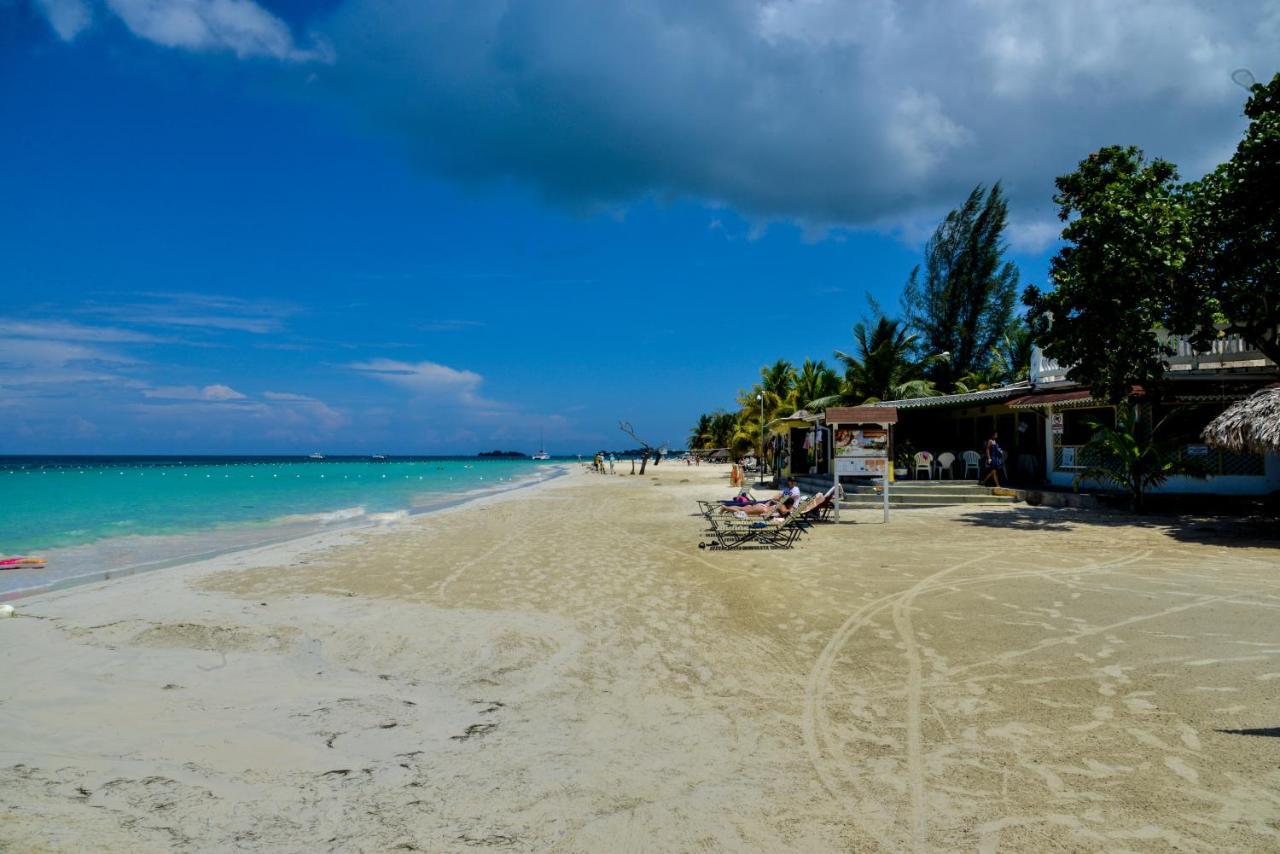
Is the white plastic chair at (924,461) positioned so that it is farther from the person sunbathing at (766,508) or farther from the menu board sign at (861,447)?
the person sunbathing at (766,508)

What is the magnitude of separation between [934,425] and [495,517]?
16.1 metres

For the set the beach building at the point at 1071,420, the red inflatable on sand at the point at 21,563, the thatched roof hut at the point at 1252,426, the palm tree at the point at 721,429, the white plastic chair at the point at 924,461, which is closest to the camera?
the thatched roof hut at the point at 1252,426

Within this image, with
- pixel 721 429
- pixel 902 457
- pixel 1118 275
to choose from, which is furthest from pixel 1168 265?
pixel 721 429

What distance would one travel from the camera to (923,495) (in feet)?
57.4

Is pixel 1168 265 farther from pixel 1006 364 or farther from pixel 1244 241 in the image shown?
pixel 1006 364

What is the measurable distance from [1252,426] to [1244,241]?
4.02 metres

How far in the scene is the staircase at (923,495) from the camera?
17.3 meters

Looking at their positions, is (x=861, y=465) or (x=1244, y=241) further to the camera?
(x=861, y=465)

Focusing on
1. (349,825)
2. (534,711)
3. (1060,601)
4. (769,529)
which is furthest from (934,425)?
(349,825)

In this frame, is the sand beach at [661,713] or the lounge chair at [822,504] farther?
the lounge chair at [822,504]

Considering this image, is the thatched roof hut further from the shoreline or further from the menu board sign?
the shoreline

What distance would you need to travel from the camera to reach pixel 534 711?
4.64m

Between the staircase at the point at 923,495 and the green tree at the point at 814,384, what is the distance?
506 inches

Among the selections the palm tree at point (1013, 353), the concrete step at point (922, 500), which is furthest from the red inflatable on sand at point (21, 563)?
the palm tree at point (1013, 353)
